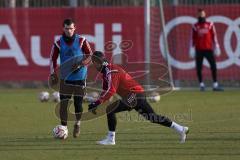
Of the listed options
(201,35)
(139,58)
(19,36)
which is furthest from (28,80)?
(201,35)

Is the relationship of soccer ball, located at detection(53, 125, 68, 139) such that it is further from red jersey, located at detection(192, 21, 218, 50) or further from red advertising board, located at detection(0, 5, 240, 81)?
red advertising board, located at detection(0, 5, 240, 81)

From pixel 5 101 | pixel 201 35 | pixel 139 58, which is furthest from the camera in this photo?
pixel 139 58

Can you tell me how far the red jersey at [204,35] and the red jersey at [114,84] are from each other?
1022cm

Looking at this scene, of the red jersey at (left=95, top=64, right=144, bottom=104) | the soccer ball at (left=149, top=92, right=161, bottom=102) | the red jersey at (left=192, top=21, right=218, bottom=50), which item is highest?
the red jersey at (left=95, top=64, right=144, bottom=104)

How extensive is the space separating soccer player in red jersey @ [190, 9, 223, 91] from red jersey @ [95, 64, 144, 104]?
33.4 feet

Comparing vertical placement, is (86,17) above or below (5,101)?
above

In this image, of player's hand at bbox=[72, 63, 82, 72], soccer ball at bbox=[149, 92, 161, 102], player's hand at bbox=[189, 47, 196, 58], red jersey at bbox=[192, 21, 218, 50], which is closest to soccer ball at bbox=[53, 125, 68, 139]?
player's hand at bbox=[72, 63, 82, 72]

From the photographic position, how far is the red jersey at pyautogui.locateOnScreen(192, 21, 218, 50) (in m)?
24.0

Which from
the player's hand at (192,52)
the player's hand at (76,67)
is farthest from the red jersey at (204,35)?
the player's hand at (76,67)

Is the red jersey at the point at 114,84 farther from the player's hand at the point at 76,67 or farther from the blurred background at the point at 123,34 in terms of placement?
the blurred background at the point at 123,34

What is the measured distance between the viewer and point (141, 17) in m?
26.1

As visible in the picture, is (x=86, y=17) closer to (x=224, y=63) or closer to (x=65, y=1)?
(x=65, y=1)

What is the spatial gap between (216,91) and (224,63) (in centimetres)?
169

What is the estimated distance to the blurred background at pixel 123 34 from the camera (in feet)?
83.9
